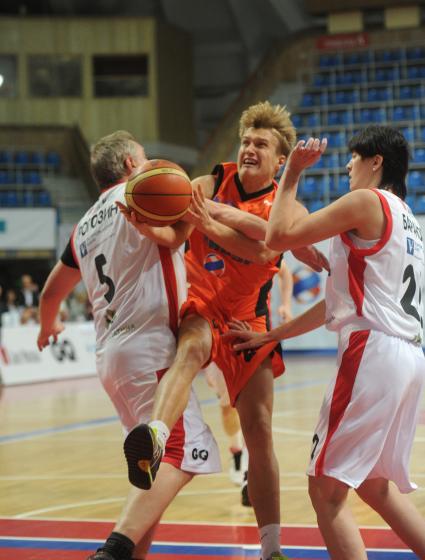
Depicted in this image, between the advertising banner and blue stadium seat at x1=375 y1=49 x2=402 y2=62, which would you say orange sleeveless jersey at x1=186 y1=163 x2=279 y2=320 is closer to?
the advertising banner

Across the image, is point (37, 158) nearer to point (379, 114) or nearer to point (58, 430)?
point (379, 114)

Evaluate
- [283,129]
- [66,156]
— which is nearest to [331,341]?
[66,156]

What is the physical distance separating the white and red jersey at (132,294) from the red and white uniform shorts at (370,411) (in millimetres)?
796

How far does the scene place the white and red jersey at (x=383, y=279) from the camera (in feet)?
12.2

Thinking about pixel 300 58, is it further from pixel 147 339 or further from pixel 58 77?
pixel 147 339

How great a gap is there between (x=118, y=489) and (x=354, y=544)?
3.29m

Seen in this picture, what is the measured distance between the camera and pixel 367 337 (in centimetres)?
372

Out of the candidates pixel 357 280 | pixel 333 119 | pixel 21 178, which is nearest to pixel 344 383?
pixel 357 280

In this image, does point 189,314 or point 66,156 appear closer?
point 189,314

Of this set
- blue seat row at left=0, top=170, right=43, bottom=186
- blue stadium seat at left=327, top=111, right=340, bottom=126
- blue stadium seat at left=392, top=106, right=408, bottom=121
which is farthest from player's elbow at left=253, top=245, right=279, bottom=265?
blue seat row at left=0, top=170, right=43, bottom=186

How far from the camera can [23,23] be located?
28.5 metres

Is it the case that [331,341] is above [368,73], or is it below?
below

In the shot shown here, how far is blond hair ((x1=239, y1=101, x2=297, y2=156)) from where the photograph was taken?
15.7ft

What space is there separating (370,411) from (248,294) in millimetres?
1366
